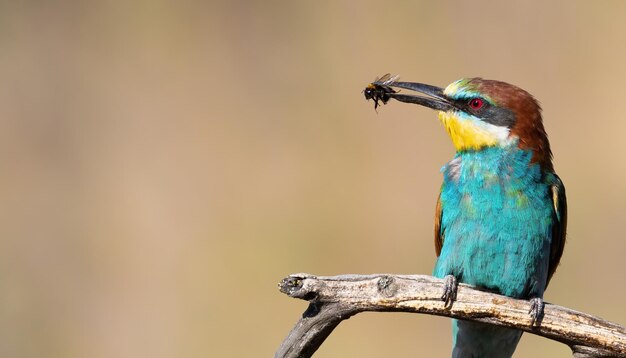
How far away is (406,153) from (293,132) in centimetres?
73

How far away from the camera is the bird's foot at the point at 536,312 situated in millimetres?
3457

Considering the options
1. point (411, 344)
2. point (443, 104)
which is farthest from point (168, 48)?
point (443, 104)

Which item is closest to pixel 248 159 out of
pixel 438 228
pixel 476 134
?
pixel 438 228

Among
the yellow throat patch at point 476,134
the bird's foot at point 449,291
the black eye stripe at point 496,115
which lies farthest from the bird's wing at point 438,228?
the bird's foot at point 449,291

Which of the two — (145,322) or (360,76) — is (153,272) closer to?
(145,322)

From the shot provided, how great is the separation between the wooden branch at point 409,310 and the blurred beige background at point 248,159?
2.72 meters

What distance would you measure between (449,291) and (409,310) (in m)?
0.17

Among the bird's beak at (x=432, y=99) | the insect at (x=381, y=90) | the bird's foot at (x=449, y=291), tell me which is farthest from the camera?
the insect at (x=381, y=90)

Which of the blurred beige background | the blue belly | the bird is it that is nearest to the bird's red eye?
the bird

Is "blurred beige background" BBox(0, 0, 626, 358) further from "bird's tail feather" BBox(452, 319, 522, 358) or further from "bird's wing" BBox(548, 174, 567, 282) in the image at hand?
"bird's wing" BBox(548, 174, 567, 282)

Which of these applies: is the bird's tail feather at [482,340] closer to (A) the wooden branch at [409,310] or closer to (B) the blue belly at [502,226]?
(B) the blue belly at [502,226]

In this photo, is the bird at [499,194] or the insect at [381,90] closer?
the bird at [499,194]

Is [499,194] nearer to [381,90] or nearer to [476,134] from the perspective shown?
[476,134]

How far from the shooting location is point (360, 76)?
24.2 ft
